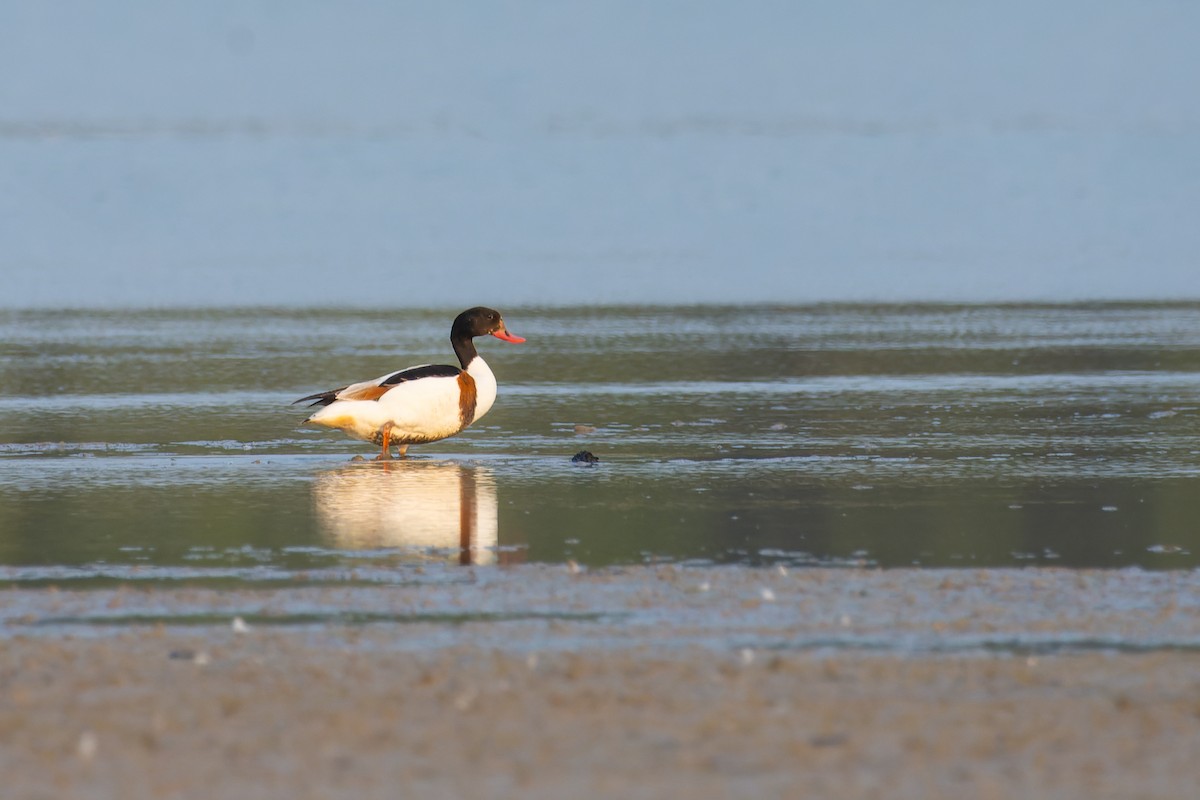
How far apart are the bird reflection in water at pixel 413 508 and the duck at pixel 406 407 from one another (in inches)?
14.7

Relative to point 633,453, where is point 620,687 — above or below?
below

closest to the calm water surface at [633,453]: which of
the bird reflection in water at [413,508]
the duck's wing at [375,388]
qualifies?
the bird reflection in water at [413,508]

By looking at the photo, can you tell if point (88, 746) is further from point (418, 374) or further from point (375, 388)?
point (418, 374)

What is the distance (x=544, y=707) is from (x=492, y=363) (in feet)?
46.6

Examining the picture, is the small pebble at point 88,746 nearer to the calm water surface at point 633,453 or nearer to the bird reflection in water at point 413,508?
the calm water surface at point 633,453

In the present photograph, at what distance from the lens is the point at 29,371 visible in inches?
760

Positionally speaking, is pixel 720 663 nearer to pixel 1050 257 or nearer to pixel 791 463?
pixel 791 463

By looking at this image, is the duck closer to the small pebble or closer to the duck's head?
the duck's head

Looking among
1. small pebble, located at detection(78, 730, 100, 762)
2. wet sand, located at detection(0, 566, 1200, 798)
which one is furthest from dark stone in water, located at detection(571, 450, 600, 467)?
small pebble, located at detection(78, 730, 100, 762)

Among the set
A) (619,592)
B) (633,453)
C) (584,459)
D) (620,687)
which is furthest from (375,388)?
(620,687)

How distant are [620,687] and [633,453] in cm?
645

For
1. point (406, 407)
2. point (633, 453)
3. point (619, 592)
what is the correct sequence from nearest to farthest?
point (619, 592) → point (633, 453) → point (406, 407)

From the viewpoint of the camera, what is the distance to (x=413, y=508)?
1105cm

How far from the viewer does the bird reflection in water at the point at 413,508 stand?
388 inches
